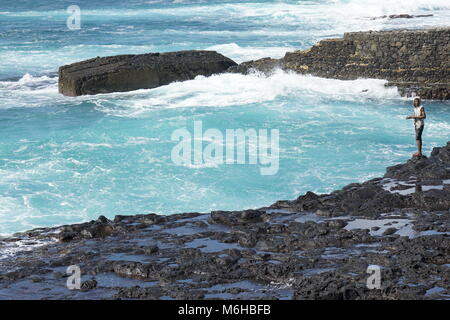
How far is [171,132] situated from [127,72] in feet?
15.9

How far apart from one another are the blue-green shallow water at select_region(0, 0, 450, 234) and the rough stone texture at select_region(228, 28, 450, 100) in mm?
392

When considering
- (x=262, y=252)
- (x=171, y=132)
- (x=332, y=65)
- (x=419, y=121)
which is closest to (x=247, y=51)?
(x=332, y=65)

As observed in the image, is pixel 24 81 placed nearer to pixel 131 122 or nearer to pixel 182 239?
pixel 131 122

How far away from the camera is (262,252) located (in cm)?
908

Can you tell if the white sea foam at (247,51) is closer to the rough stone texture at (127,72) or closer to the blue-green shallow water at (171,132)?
the blue-green shallow water at (171,132)

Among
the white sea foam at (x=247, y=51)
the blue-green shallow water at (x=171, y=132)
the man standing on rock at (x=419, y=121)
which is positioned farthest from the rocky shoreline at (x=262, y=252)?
the white sea foam at (x=247, y=51)

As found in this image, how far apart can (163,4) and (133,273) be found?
48203 millimetres

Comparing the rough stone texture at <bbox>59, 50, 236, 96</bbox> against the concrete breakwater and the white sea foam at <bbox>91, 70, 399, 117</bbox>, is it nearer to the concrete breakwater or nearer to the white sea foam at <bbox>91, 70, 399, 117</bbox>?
the concrete breakwater

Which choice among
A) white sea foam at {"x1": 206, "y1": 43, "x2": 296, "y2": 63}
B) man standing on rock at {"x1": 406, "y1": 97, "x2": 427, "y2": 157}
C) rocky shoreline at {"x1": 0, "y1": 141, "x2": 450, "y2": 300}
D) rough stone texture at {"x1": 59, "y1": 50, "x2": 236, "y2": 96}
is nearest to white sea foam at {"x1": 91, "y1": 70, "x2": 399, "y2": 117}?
rough stone texture at {"x1": 59, "y1": 50, "x2": 236, "y2": 96}

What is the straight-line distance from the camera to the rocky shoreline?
7898 mm

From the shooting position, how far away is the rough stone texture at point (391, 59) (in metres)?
19.8

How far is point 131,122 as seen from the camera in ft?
62.5

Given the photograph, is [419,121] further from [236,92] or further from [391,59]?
[236,92]
